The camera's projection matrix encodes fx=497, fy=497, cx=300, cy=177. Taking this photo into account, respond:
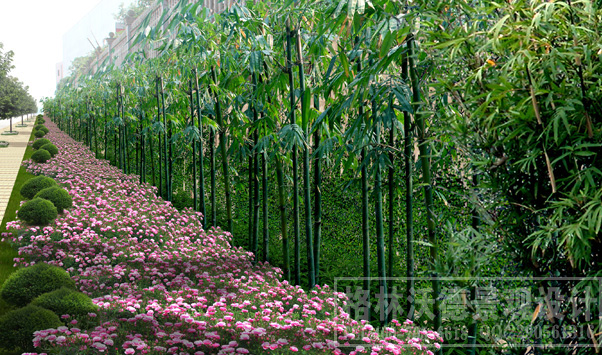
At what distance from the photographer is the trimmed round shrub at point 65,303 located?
11.3ft

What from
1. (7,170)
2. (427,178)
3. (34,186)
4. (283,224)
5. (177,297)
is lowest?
(177,297)

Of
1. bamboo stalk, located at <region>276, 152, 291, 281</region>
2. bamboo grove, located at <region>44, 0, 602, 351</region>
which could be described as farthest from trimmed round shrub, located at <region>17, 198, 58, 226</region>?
bamboo stalk, located at <region>276, 152, 291, 281</region>

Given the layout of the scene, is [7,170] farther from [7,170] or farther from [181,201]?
[181,201]

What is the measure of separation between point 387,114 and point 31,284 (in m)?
3.05

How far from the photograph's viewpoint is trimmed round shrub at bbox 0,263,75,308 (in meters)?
3.87

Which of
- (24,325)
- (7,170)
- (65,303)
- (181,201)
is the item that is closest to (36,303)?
(65,303)

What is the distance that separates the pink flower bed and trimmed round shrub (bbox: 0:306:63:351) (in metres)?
0.14

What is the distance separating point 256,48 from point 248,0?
78 cm

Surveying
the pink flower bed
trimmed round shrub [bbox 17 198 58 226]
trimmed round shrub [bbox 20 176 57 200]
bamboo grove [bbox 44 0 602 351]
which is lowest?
the pink flower bed

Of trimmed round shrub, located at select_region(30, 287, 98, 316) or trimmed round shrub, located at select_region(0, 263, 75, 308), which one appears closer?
trimmed round shrub, located at select_region(30, 287, 98, 316)

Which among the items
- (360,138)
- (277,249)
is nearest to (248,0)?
(360,138)

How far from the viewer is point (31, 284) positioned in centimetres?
391

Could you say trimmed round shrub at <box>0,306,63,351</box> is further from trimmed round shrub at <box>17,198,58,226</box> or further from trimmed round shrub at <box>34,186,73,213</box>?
trimmed round shrub at <box>34,186,73,213</box>

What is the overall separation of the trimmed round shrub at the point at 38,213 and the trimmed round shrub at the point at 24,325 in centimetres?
356
